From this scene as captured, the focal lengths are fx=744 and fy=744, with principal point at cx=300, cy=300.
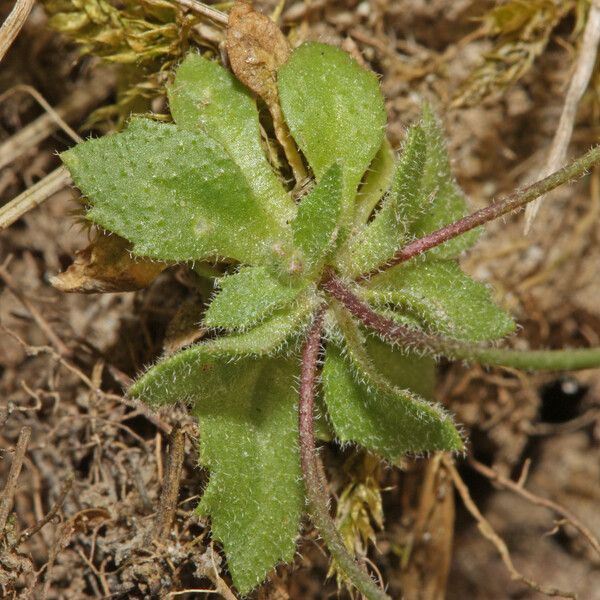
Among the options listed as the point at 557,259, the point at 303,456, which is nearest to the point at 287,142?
the point at 303,456

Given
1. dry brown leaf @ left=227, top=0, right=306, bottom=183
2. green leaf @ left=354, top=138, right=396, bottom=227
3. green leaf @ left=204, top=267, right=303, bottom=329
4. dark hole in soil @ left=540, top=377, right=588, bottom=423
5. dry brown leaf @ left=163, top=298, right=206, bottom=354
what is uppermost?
dry brown leaf @ left=227, top=0, right=306, bottom=183

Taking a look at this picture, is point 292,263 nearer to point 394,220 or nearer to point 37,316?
point 394,220

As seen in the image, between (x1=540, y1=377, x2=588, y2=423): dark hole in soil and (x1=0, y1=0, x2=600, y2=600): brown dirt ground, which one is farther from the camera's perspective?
(x1=540, y1=377, x2=588, y2=423): dark hole in soil

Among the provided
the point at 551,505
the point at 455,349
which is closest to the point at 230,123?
the point at 455,349

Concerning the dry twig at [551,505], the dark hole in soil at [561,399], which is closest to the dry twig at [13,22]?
the dry twig at [551,505]

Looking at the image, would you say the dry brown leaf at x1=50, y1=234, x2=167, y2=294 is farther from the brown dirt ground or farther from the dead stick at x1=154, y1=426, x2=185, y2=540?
the dead stick at x1=154, y1=426, x2=185, y2=540

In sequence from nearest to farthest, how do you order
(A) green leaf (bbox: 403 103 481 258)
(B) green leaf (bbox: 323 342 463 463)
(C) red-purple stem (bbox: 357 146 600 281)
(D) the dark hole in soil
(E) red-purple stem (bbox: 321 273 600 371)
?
(E) red-purple stem (bbox: 321 273 600 371), (C) red-purple stem (bbox: 357 146 600 281), (B) green leaf (bbox: 323 342 463 463), (A) green leaf (bbox: 403 103 481 258), (D) the dark hole in soil

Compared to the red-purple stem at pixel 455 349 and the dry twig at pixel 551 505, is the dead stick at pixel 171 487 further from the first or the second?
the dry twig at pixel 551 505

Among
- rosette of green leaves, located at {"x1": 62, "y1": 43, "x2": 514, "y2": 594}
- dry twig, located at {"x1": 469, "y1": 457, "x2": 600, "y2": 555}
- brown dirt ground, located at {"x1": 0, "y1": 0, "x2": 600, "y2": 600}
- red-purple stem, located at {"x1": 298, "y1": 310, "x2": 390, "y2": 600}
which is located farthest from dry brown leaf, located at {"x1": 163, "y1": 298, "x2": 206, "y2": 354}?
dry twig, located at {"x1": 469, "y1": 457, "x2": 600, "y2": 555}
